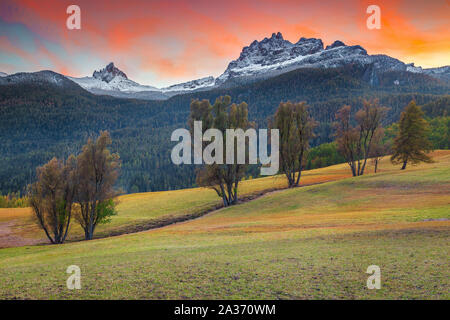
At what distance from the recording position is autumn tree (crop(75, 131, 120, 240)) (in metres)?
39.2

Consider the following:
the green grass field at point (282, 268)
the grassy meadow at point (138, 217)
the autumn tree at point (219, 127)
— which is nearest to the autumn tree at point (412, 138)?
the grassy meadow at point (138, 217)

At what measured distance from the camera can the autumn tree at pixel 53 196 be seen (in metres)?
38.0

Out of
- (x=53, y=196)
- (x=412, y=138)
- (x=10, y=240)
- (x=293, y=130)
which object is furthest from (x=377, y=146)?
(x=10, y=240)

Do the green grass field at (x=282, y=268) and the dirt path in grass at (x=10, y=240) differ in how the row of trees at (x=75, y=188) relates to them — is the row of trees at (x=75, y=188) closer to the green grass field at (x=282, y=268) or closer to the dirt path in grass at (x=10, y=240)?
the dirt path in grass at (x=10, y=240)

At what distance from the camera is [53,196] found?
38.0 metres

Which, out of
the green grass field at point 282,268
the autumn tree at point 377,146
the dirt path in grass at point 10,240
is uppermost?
the autumn tree at point 377,146

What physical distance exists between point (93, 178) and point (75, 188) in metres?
2.55

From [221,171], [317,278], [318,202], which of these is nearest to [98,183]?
[221,171]

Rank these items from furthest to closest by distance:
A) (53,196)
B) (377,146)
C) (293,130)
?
(377,146) < (293,130) < (53,196)

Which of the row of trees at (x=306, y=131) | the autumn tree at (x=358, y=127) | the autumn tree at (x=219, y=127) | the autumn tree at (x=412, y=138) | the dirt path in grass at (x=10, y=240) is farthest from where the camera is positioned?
the autumn tree at (x=358, y=127)

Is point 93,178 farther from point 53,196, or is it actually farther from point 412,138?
point 412,138

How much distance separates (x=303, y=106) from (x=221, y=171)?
2135 centimetres
